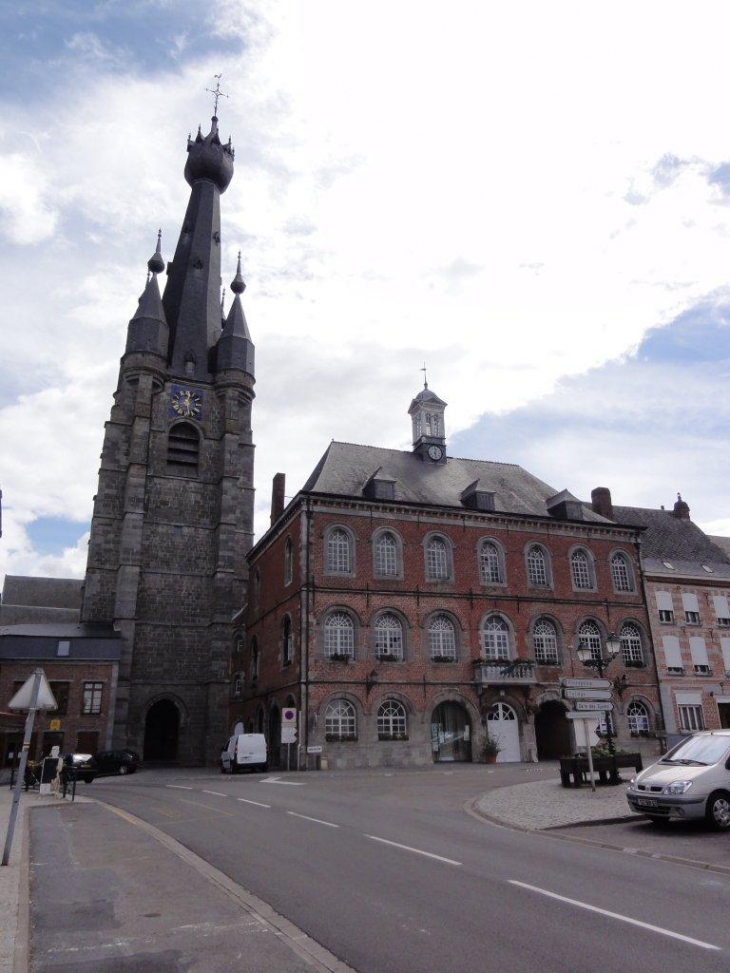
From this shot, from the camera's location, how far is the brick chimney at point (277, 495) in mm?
40541

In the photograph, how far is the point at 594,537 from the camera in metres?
37.1

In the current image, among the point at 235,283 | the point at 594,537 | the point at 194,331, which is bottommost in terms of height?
the point at 594,537

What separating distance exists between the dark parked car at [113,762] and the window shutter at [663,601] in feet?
88.2

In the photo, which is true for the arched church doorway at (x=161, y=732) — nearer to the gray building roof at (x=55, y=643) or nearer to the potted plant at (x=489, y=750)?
the gray building roof at (x=55, y=643)

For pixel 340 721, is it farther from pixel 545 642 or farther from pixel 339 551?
pixel 545 642

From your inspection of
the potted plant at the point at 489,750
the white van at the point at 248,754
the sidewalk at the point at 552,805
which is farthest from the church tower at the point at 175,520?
the sidewalk at the point at 552,805

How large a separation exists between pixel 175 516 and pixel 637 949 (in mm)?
40747

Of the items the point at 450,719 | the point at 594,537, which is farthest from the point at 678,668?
the point at 450,719

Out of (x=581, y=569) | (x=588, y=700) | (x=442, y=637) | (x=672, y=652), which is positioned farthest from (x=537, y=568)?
(x=588, y=700)

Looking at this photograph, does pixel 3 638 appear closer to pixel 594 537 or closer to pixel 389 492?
pixel 389 492

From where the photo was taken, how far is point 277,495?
1602 inches

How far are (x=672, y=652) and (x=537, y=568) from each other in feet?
27.2

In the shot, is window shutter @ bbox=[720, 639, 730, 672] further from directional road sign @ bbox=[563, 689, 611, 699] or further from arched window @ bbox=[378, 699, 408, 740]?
directional road sign @ bbox=[563, 689, 611, 699]

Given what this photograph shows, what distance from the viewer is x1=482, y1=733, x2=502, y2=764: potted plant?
31.0 meters
